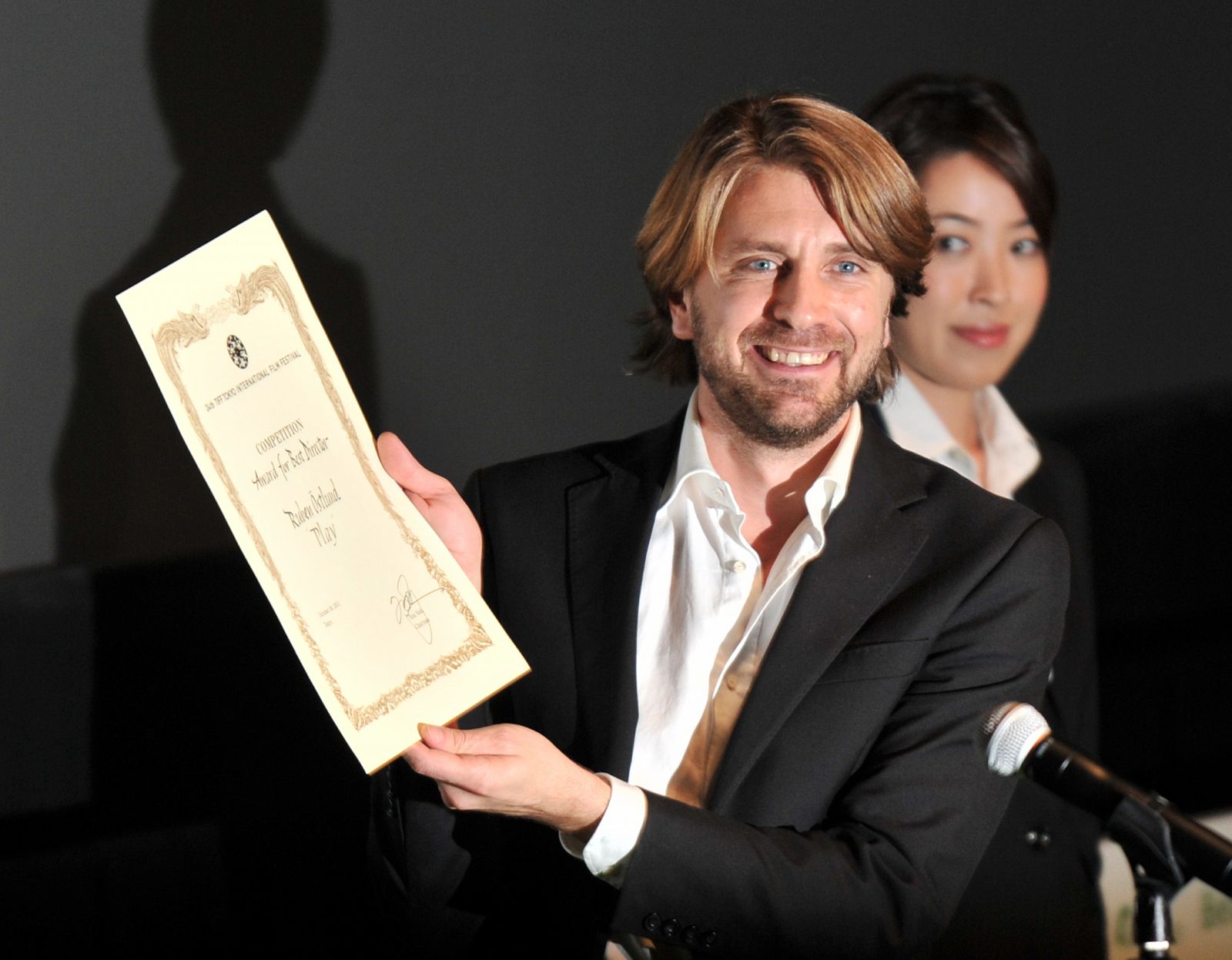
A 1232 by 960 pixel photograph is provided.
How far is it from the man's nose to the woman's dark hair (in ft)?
3.27

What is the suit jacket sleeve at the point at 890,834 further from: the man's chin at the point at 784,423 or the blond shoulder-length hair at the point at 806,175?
the blond shoulder-length hair at the point at 806,175

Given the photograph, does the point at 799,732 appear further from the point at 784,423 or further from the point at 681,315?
the point at 681,315

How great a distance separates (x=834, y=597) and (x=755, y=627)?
0.38ft

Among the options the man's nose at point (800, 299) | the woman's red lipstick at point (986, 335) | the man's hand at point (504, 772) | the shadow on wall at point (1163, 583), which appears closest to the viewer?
the man's hand at point (504, 772)

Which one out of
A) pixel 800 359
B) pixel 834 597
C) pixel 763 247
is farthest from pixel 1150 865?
pixel 763 247

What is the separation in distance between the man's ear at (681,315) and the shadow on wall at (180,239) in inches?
28.5

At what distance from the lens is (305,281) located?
2.43m

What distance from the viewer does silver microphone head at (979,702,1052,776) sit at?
3.69 ft

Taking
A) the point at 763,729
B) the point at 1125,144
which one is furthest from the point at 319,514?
the point at 1125,144

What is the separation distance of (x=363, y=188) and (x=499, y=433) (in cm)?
52

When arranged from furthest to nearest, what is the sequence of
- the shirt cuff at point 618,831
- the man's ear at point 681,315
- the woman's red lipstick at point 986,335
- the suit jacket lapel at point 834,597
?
the woman's red lipstick at point 986,335 → the man's ear at point 681,315 → the suit jacket lapel at point 834,597 → the shirt cuff at point 618,831

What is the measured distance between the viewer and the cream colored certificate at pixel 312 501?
1.43 m

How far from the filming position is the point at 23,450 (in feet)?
7.52

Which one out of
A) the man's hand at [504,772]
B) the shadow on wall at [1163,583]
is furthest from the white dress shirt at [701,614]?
the shadow on wall at [1163,583]
